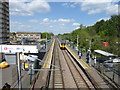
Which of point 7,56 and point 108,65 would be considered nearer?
point 108,65

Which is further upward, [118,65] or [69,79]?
[118,65]

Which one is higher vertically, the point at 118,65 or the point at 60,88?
the point at 118,65

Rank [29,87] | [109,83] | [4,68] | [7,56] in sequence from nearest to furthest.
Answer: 1. [29,87]
2. [109,83]
3. [4,68]
4. [7,56]

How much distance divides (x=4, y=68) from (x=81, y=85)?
26.3ft

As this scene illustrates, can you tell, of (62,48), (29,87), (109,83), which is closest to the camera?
(29,87)

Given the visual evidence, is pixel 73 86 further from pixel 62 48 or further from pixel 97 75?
pixel 62 48

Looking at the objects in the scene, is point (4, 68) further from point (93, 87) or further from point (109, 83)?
point (109, 83)

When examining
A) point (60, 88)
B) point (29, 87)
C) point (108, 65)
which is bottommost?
point (60, 88)

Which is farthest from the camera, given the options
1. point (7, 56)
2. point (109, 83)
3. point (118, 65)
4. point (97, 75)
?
point (7, 56)

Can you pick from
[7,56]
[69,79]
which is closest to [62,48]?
[7,56]

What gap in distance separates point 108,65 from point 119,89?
11.4 feet

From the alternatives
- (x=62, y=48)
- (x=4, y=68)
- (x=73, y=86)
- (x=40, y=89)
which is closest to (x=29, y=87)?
(x=40, y=89)

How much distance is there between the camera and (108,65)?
11719mm

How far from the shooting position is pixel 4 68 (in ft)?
44.2
